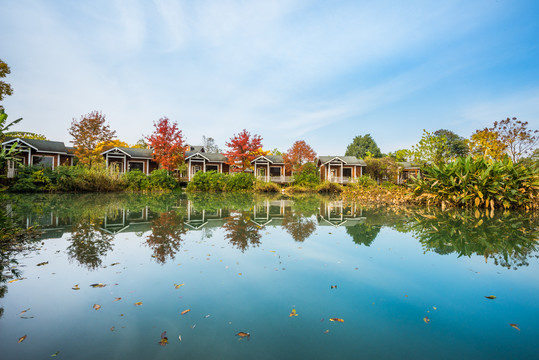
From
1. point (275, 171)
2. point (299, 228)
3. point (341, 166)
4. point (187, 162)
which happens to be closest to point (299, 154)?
point (275, 171)

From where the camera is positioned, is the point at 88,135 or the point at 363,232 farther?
the point at 88,135

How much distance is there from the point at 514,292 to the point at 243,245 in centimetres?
356

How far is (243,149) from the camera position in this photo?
30.7 meters

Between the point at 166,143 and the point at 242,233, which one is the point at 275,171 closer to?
the point at 166,143

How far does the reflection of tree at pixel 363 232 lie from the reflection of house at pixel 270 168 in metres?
24.0

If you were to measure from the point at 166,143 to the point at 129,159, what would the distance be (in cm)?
571

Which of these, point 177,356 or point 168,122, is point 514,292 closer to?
point 177,356

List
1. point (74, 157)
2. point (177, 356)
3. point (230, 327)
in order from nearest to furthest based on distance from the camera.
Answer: point (177, 356) → point (230, 327) → point (74, 157)

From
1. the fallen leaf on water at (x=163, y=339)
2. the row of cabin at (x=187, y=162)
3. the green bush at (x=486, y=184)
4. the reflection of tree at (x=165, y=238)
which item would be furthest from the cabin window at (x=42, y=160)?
the green bush at (x=486, y=184)

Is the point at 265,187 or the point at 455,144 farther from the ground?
the point at 455,144

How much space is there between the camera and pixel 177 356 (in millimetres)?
1632

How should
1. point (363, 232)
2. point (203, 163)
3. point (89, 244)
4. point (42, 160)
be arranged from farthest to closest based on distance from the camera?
1. point (203, 163)
2. point (42, 160)
3. point (363, 232)
4. point (89, 244)

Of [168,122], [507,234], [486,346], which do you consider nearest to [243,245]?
[486,346]

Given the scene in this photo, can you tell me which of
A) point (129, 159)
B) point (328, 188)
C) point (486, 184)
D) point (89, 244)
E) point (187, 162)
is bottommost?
point (89, 244)
